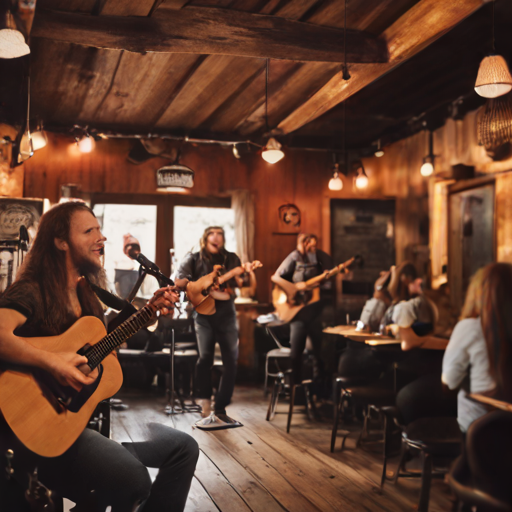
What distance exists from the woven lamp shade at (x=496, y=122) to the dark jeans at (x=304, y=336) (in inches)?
88.1

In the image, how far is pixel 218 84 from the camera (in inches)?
213

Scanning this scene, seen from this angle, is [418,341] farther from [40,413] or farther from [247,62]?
[247,62]

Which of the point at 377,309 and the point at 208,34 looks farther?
the point at 377,309

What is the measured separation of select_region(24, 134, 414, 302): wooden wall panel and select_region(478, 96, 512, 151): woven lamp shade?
2799 mm

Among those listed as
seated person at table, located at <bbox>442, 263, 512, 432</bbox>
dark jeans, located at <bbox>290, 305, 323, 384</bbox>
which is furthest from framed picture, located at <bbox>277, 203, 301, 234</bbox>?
seated person at table, located at <bbox>442, 263, 512, 432</bbox>

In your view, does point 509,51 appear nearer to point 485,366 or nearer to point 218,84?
point 218,84

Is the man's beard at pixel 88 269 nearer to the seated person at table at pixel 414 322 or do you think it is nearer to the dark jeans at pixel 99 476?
the dark jeans at pixel 99 476

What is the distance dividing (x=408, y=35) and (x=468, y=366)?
2.61 metres

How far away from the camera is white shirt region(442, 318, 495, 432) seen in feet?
7.20

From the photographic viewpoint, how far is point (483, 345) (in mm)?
2207

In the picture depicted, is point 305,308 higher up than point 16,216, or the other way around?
point 16,216

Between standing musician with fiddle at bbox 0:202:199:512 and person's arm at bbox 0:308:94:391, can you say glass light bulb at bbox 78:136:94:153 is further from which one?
person's arm at bbox 0:308:94:391

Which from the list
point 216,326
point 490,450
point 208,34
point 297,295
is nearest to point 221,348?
point 216,326

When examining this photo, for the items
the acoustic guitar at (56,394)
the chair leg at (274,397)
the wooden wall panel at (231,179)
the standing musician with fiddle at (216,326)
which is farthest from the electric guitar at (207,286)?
the wooden wall panel at (231,179)
